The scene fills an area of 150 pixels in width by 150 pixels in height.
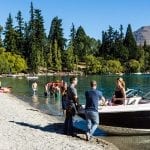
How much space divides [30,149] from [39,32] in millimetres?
140863

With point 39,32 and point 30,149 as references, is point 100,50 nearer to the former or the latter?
point 39,32

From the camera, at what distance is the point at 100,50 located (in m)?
194

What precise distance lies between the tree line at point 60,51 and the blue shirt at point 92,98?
11618 cm

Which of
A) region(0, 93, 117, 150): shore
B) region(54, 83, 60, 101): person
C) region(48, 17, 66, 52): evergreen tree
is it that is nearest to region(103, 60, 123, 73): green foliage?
region(48, 17, 66, 52): evergreen tree

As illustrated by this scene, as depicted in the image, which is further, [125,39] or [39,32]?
[125,39]

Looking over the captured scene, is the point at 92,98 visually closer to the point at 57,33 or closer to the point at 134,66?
the point at 57,33

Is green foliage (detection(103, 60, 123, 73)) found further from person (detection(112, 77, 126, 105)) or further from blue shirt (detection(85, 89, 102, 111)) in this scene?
blue shirt (detection(85, 89, 102, 111))

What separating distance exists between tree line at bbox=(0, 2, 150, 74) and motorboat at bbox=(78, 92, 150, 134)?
11398 centimetres

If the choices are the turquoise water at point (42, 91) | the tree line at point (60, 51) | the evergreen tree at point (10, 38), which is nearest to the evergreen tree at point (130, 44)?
the tree line at point (60, 51)

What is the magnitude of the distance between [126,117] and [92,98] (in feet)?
9.67

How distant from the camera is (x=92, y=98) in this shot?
16812mm

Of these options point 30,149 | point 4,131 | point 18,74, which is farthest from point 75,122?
point 18,74

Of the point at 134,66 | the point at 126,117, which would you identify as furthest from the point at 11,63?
the point at 126,117

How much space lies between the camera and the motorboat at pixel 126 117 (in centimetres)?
1900
